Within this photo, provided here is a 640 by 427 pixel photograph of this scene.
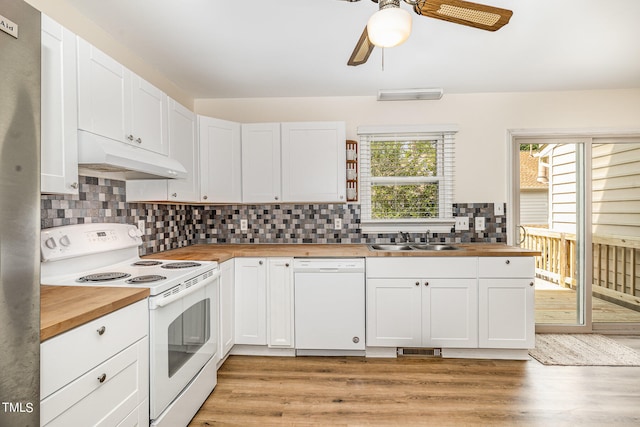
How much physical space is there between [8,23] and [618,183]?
464 centimetres

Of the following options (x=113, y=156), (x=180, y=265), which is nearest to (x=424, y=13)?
(x=113, y=156)

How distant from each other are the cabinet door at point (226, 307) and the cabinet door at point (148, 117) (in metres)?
1.00

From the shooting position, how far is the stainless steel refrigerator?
0.83 meters

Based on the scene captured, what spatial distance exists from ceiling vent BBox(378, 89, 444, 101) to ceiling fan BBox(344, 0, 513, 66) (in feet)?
5.66

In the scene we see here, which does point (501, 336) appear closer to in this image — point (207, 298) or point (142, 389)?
point (207, 298)

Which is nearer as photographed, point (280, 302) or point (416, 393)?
point (416, 393)

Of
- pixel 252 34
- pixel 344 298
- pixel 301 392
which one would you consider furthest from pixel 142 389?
pixel 252 34

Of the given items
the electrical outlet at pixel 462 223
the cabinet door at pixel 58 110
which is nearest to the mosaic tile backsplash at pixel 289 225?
the electrical outlet at pixel 462 223

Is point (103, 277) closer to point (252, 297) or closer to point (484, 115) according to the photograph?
point (252, 297)

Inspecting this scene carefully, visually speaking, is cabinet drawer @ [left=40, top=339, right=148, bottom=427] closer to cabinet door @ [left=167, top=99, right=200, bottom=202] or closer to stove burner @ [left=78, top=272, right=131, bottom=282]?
stove burner @ [left=78, top=272, right=131, bottom=282]

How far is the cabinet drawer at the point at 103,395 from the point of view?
1075mm

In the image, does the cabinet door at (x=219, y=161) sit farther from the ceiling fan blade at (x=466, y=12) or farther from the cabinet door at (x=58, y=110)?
the ceiling fan blade at (x=466, y=12)

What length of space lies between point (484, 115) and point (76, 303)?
3.62 metres

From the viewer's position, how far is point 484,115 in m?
3.38
